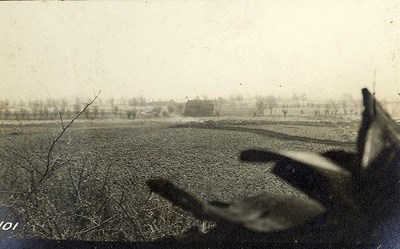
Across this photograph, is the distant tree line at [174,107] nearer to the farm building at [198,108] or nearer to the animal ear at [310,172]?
the farm building at [198,108]

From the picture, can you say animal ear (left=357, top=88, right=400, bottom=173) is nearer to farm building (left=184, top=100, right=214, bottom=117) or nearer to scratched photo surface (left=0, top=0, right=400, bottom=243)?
scratched photo surface (left=0, top=0, right=400, bottom=243)

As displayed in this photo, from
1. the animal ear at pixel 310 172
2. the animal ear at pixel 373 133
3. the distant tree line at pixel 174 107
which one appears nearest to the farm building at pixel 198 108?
the distant tree line at pixel 174 107

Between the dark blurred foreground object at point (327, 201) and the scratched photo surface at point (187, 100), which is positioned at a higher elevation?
the scratched photo surface at point (187, 100)

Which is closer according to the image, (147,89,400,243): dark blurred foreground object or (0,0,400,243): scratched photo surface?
(0,0,400,243): scratched photo surface

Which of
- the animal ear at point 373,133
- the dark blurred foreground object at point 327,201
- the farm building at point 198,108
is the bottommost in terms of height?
the dark blurred foreground object at point 327,201

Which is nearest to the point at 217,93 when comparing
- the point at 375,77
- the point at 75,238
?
the point at 375,77

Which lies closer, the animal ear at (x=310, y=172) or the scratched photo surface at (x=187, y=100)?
the scratched photo surface at (x=187, y=100)

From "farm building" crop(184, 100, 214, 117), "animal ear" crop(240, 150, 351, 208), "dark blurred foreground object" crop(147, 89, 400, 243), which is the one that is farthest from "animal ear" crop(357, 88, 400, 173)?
"farm building" crop(184, 100, 214, 117)
